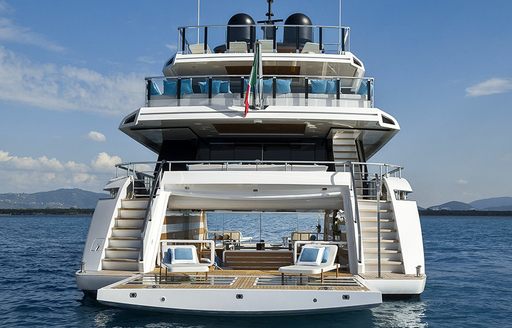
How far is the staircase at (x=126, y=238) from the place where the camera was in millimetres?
13008

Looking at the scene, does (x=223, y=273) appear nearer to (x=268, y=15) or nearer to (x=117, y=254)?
(x=117, y=254)

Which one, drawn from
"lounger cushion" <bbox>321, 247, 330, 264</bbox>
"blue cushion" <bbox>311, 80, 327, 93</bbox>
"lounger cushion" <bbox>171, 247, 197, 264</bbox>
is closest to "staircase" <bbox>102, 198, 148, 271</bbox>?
"lounger cushion" <bbox>171, 247, 197, 264</bbox>

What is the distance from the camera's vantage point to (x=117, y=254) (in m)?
13.2

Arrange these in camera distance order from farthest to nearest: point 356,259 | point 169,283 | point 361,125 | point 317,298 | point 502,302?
1. point 361,125
2. point 502,302
3. point 356,259
4. point 169,283
5. point 317,298

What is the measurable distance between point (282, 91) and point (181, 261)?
554 centimetres

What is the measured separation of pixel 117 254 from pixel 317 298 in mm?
5153

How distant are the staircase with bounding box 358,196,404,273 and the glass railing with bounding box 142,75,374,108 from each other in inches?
122

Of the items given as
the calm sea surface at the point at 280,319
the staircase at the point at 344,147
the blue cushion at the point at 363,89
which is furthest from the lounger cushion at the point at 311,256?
the staircase at the point at 344,147

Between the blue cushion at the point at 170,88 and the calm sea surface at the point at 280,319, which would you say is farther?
the blue cushion at the point at 170,88

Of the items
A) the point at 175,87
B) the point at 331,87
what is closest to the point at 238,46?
the point at 175,87

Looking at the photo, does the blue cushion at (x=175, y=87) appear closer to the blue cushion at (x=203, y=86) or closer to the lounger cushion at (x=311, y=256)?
the blue cushion at (x=203, y=86)

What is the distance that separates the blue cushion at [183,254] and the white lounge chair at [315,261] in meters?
2.12

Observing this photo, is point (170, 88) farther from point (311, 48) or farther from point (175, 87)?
point (311, 48)

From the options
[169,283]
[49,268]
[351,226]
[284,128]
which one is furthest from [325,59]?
[49,268]
